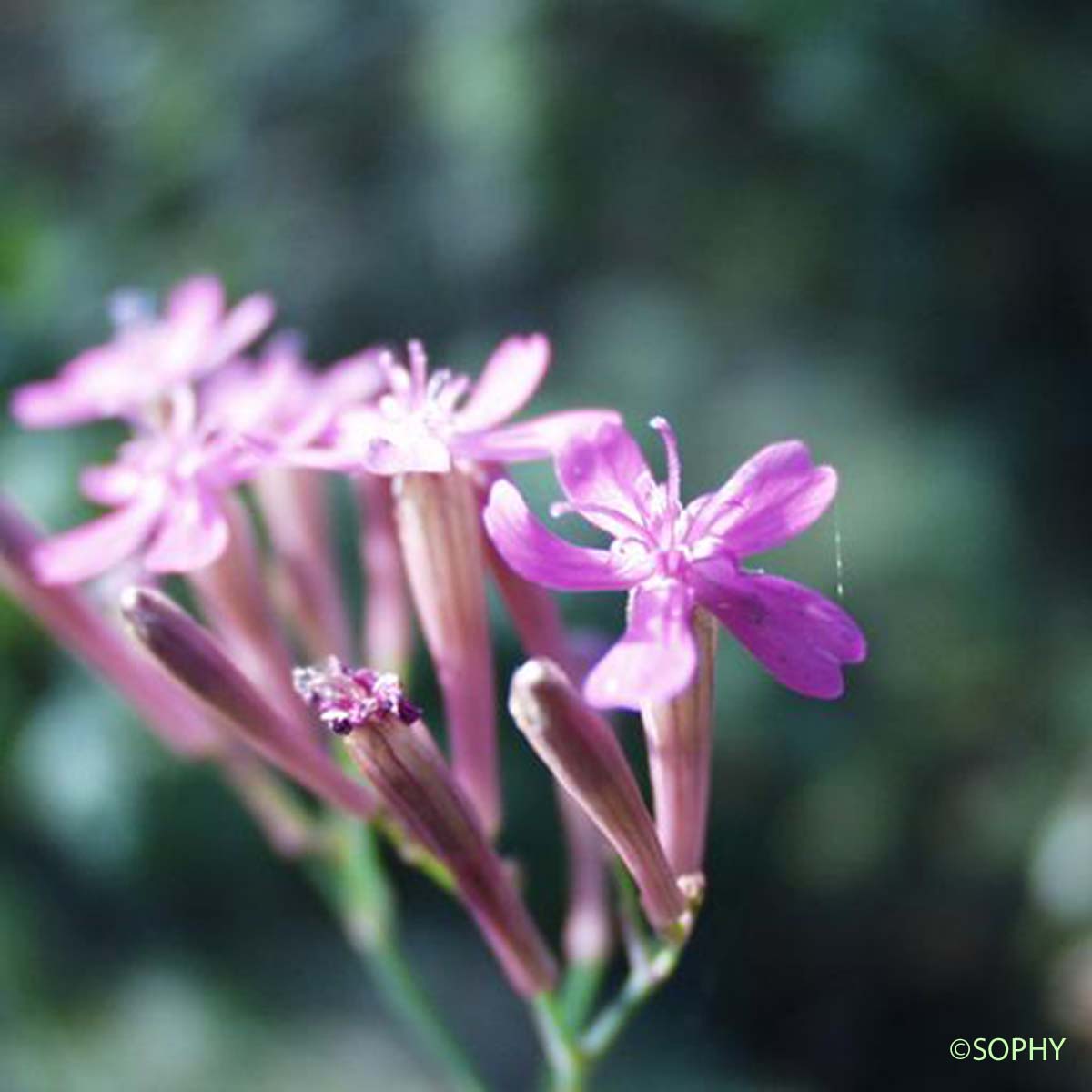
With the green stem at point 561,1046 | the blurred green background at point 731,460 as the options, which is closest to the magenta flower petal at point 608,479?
the green stem at point 561,1046

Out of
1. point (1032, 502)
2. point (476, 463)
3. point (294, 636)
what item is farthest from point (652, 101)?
point (476, 463)

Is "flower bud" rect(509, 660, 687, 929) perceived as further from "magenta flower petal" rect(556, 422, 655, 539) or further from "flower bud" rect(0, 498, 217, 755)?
"flower bud" rect(0, 498, 217, 755)

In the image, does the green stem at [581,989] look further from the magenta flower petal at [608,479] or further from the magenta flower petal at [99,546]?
the magenta flower petal at [99,546]

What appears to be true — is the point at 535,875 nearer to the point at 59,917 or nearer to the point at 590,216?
the point at 59,917

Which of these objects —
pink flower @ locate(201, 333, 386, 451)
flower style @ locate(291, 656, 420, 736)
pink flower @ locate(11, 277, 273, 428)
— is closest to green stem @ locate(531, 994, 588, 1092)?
flower style @ locate(291, 656, 420, 736)

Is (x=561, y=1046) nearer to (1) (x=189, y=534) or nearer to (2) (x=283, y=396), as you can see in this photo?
(1) (x=189, y=534)

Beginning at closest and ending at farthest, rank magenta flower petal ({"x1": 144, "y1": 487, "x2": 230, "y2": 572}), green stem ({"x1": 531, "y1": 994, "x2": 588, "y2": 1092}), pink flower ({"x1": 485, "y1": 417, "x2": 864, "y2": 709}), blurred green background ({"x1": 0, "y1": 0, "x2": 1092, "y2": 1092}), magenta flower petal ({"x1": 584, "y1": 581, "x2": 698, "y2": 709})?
magenta flower petal ({"x1": 584, "y1": 581, "x2": 698, "y2": 709}) < pink flower ({"x1": 485, "y1": 417, "x2": 864, "y2": 709}) < magenta flower petal ({"x1": 144, "y1": 487, "x2": 230, "y2": 572}) < green stem ({"x1": 531, "y1": 994, "x2": 588, "y2": 1092}) < blurred green background ({"x1": 0, "y1": 0, "x2": 1092, "y2": 1092})
